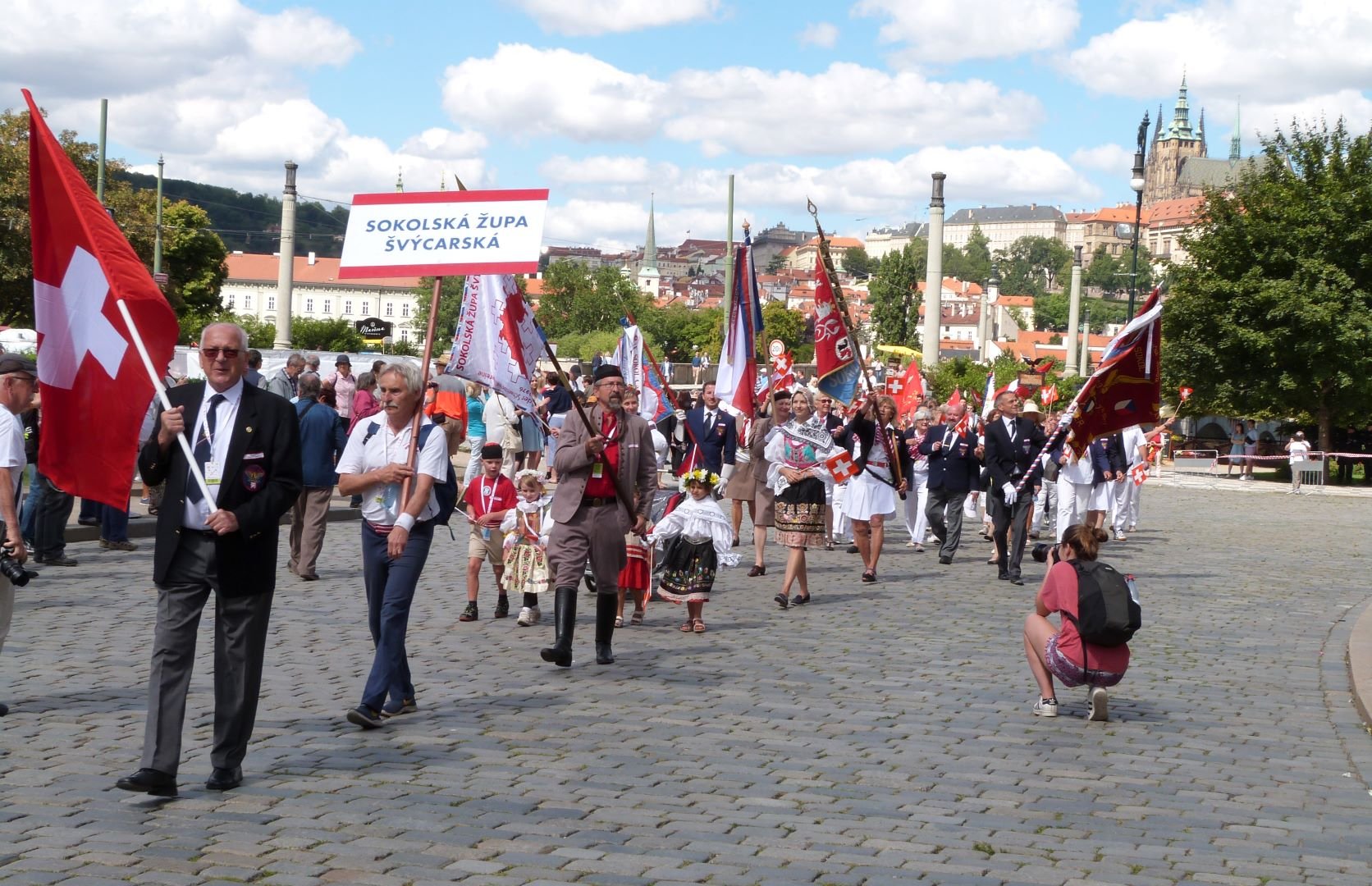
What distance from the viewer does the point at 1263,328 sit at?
4309 cm

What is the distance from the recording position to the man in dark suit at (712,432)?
18188 millimetres

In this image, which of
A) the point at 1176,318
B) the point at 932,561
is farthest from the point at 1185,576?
the point at 1176,318

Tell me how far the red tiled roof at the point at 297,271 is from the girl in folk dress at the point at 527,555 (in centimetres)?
16264

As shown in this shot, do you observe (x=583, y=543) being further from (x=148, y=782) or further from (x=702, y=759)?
(x=148, y=782)

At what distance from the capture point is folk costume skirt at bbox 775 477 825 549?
43.6 ft

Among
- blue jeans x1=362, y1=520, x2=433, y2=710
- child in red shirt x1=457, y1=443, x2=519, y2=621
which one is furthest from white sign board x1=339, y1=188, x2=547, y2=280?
child in red shirt x1=457, y1=443, x2=519, y2=621

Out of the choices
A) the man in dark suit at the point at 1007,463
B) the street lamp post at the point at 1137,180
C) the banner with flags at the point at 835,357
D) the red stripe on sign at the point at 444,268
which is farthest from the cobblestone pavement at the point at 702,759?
the street lamp post at the point at 1137,180

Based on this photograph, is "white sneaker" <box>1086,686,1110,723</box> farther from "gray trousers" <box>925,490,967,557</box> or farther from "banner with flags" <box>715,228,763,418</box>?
"gray trousers" <box>925,490,967,557</box>

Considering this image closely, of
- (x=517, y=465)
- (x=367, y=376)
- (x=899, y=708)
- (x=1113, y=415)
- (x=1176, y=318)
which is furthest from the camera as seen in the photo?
(x=1176, y=318)

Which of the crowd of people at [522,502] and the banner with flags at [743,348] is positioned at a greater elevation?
the banner with flags at [743,348]

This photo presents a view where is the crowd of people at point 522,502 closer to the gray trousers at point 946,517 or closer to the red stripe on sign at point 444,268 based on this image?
A: the gray trousers at point 946,517

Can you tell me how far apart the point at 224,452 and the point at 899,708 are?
4.25m

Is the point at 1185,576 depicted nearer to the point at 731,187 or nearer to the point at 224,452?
the point at 224,452

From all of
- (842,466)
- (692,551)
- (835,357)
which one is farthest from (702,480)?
(835,357)
